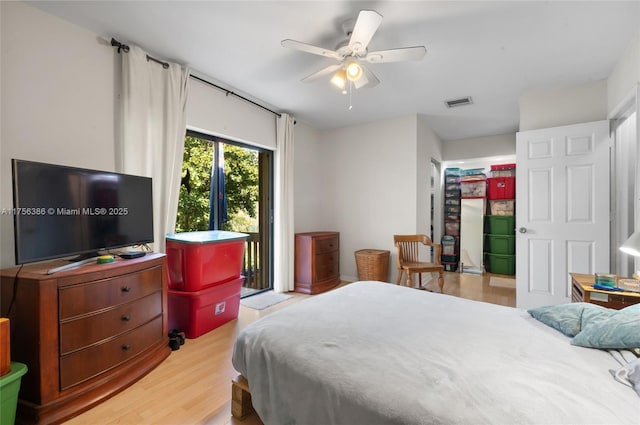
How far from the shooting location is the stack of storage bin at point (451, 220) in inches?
212

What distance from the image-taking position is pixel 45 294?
4.73 feet

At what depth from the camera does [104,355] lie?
169 cm

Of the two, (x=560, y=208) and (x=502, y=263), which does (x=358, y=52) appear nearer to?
(x=560, y=208)

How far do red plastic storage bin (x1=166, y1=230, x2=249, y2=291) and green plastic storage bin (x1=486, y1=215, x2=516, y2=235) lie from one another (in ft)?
15.6

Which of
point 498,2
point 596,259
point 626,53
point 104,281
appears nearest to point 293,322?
point 104,281

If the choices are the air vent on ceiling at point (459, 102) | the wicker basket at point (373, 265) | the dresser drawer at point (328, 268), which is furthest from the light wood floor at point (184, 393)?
the air vent on ceiling at point (459, 102)

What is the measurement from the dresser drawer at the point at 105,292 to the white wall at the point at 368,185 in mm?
2948

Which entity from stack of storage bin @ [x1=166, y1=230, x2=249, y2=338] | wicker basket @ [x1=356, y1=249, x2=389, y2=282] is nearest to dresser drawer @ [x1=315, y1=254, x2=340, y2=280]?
wicker basket @ [x1=356, y1=249, x2=389, y2=282]

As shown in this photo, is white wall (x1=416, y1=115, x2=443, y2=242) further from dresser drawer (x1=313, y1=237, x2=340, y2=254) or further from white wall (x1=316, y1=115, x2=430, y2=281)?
dresser drawer (x1=313, y1=237, x2=340, y2=254)

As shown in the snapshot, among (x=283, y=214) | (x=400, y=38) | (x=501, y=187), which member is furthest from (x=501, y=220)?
(x=400, y=38)

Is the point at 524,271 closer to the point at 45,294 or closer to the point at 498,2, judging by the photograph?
the point at 498,2

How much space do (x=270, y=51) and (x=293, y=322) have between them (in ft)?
7.14

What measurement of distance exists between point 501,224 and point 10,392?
6.14 m

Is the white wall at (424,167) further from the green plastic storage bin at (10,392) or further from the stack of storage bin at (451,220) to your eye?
the green plastic storage bin at (10,392)
